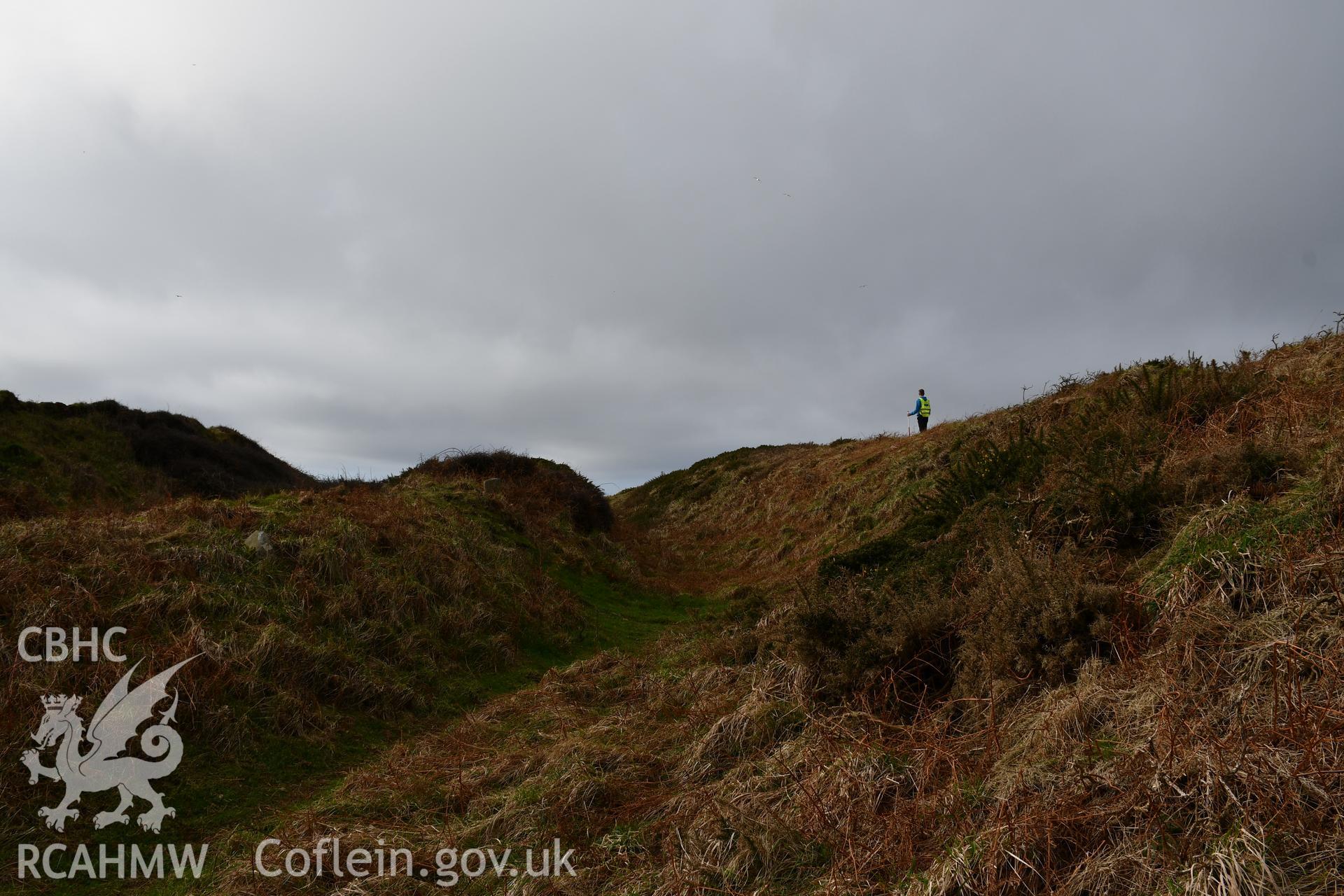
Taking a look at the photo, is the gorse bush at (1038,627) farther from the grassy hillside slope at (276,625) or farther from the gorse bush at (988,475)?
the grassy hillside slope at (276,625)

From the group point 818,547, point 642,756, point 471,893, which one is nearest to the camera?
point 471,893

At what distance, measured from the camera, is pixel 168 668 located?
630 centimetres

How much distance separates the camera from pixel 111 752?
5488mm

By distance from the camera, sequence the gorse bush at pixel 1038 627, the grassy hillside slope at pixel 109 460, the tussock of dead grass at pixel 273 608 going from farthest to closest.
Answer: the grassy hillside slope at pixel 109 460 < the tussock of dead grass at pixel 273 608 < the gorse bush at pixel 1038 627

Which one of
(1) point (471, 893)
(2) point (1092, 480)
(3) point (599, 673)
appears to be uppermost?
(2) point (1092, 480)

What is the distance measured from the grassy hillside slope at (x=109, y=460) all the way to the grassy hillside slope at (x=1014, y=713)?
1154cm

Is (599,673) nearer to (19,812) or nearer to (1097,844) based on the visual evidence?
(19,812)

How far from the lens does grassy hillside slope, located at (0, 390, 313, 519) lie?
15.2 meters

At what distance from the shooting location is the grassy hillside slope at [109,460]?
15195 millimetres

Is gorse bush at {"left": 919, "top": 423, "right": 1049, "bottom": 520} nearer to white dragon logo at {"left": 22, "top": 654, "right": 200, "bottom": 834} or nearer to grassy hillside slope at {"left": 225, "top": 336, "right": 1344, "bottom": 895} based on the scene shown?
grassy hillside slope at {"left": 225, "top": 336, "right": 1344, "bottom": 895}

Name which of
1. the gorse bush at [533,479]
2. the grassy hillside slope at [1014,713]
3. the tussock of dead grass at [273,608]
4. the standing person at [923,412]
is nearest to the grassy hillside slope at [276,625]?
the tussock of dead grass at [273,608]

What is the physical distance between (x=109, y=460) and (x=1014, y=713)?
22453 mm

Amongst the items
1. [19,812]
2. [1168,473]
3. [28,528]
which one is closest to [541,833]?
[19,812]

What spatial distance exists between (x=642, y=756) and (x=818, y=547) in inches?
449
